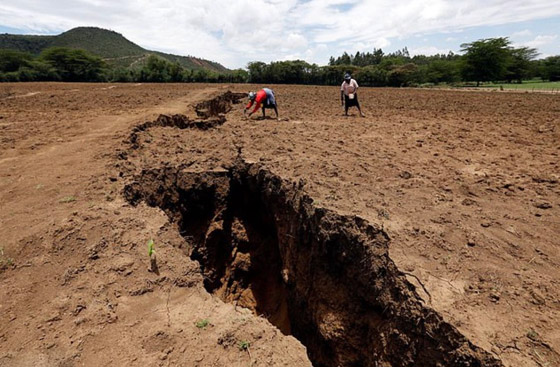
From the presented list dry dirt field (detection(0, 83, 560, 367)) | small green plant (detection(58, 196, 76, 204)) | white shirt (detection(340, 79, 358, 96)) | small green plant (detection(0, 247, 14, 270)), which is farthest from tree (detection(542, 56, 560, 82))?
small green plant (detection(0, 247, 14, 270))

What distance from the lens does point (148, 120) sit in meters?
10.2

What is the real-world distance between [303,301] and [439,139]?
5590 mm

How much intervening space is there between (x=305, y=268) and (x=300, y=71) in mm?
52054

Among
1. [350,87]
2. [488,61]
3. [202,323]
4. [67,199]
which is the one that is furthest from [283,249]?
[488,61]

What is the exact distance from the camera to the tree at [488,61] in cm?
4134

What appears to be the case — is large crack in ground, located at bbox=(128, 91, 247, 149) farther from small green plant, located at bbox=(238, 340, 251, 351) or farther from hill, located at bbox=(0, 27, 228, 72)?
hill, located at bbox=(0, 27, 228, 72)

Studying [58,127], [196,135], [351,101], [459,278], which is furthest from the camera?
[351,101]

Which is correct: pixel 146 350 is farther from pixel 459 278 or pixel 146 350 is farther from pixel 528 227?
pixel 528 227

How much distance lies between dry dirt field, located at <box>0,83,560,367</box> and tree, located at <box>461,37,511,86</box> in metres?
41.4

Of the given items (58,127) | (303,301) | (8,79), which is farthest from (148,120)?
(8,79)

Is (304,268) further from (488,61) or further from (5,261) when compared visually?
(488,61)

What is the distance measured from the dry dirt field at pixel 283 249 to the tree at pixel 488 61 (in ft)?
136

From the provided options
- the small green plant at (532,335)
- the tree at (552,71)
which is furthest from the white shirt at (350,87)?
the tree at (552,71)

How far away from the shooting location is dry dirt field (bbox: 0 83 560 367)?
2.66 meters
